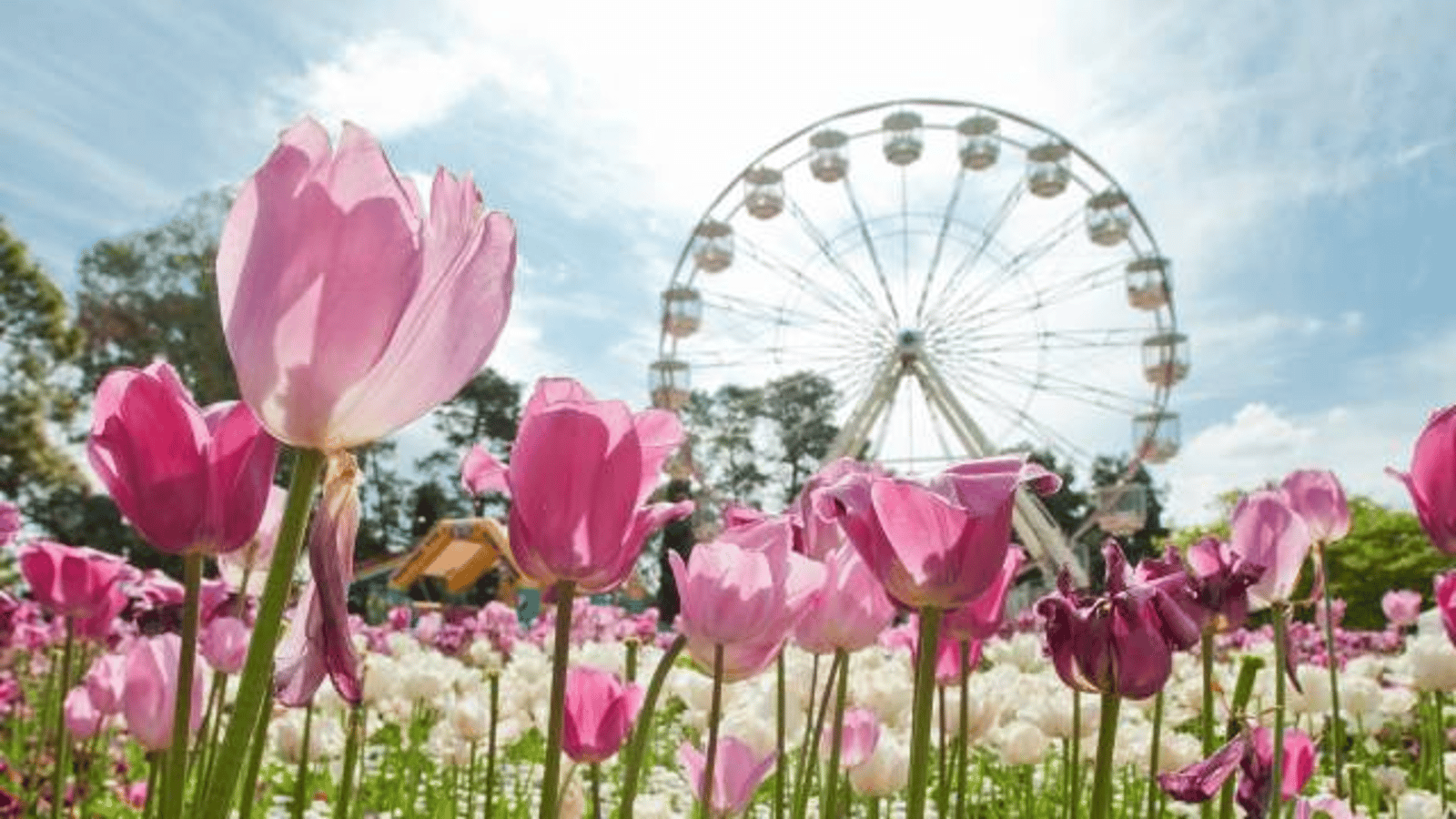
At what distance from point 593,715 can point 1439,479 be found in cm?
85

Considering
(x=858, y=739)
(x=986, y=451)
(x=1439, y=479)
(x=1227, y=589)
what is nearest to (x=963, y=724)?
(x=1227, y=589)

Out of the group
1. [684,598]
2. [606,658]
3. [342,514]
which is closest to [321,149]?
[342,514]

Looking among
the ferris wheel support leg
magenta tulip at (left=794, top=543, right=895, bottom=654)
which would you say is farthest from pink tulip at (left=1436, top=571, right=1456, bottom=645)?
the ferris wheel support leg

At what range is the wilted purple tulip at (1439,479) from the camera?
4.09ft

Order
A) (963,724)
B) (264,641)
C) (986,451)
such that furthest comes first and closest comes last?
(986,451)
(963,724)
(264,641)

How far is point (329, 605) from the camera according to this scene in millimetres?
571

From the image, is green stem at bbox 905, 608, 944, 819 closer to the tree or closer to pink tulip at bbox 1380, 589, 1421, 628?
pink tulip at bbox 1380, 589, 1421, 628

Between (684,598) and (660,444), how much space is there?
0.24m

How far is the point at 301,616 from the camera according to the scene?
632mm

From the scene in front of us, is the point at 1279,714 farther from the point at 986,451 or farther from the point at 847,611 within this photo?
the point at 986,451

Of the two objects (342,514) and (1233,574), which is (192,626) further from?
(1233,574)

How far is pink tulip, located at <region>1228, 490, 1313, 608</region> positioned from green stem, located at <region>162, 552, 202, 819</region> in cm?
115

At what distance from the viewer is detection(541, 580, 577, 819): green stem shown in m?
0.81

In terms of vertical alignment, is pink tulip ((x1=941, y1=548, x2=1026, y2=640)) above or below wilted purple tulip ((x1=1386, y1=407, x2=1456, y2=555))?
below
